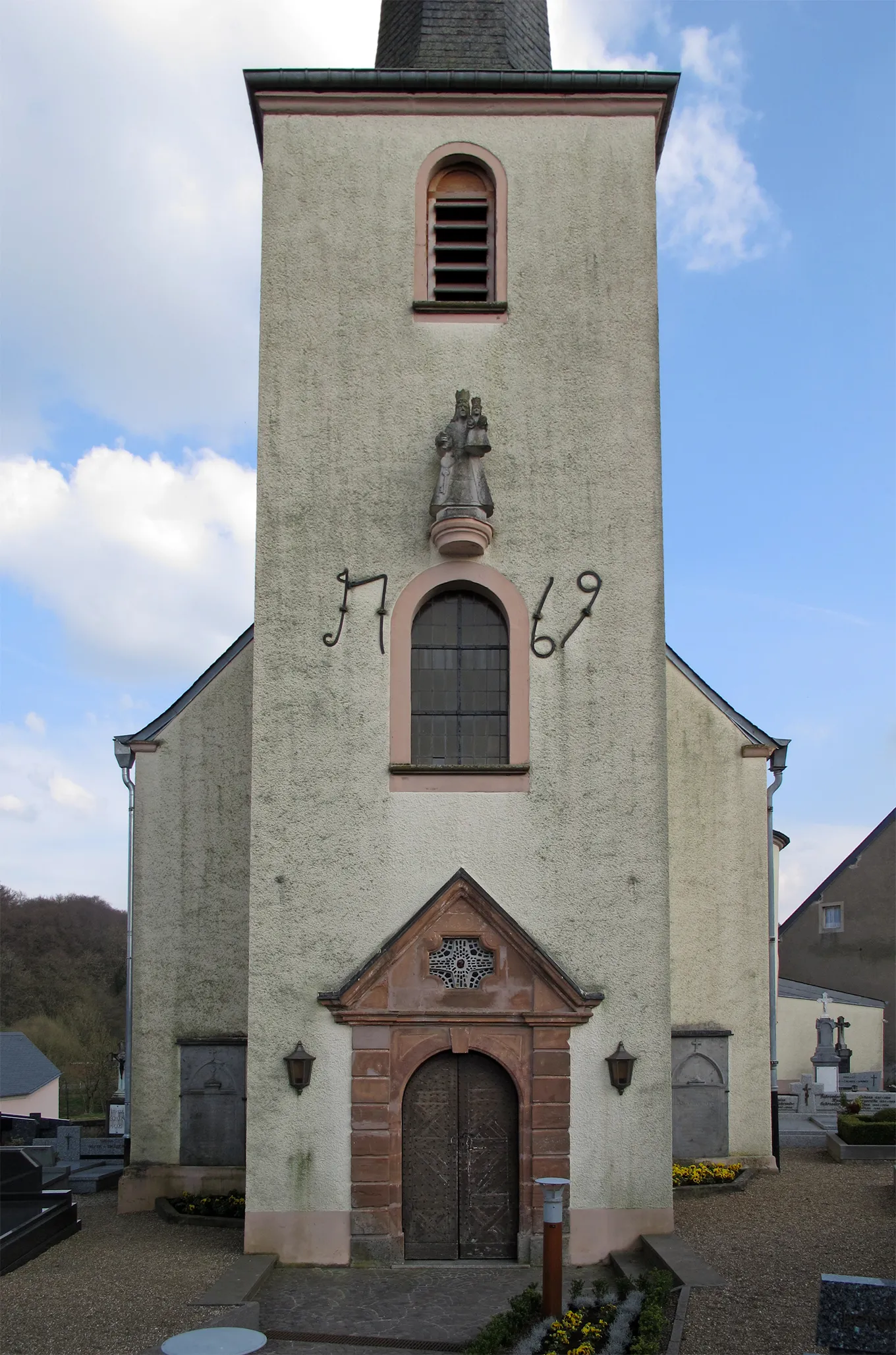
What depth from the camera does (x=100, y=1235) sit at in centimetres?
1305

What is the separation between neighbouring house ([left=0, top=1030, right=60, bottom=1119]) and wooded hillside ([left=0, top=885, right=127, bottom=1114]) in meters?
3.61

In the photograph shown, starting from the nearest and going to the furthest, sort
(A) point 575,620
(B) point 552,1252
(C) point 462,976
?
(B) point 552,1252 < (C) point 462,976 < (A) point 575,620

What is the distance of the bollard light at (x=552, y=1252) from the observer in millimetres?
9367

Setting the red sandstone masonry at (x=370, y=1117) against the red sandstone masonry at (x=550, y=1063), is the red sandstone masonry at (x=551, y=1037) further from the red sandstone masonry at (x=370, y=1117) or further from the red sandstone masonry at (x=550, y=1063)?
the red sandstone masonry at (x=370, y=1117)

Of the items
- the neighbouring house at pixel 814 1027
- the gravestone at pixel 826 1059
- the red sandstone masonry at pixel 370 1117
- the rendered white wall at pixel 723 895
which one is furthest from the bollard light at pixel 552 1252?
the neighbouring house at pixel 814 1027

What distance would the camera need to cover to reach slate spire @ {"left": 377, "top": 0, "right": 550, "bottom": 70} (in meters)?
13.9

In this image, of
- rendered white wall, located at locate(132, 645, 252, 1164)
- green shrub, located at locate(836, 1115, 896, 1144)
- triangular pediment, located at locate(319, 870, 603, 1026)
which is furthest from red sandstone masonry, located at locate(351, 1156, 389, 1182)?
green shrub, located at locate(836, 1115, 896, 1144)

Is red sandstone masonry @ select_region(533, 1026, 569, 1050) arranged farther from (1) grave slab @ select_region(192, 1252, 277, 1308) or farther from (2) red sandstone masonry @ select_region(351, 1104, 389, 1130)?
(1) grave slab @ select_region(192, 1252, 277, 1308)

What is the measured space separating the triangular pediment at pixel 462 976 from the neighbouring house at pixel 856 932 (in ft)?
84.0

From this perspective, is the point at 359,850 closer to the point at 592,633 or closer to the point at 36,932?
the point at 592,633

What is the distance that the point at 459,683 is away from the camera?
489 inches

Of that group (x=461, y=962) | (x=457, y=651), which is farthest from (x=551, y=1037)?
(x=457, y=651)

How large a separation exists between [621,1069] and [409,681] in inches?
161

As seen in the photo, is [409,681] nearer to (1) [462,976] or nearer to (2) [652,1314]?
(1) [462,976]
